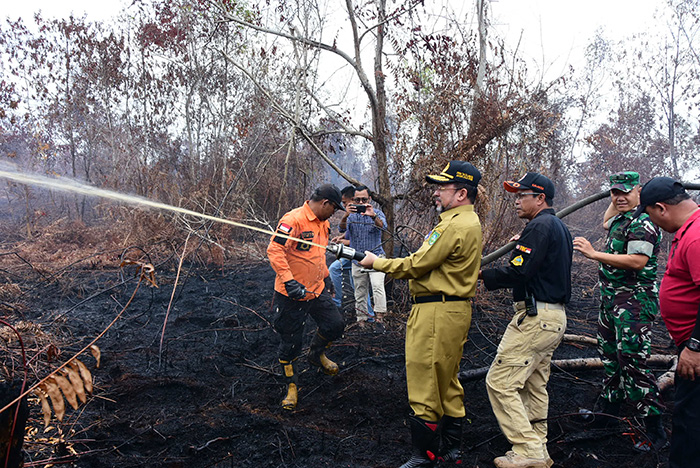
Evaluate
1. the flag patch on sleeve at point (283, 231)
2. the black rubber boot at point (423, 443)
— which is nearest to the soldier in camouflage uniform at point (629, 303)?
the black rubber boot at point (423, 443)

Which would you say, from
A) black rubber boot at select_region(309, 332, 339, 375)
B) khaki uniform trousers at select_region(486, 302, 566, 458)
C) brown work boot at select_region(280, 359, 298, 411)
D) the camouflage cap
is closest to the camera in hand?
black rubber boot at select_region(309, 332, 339, 375)

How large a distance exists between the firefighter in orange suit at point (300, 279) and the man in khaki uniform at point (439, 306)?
1.44 m

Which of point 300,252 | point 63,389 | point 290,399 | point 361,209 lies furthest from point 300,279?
point 63,389

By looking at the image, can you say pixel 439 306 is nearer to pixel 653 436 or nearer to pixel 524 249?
pixel 524 249

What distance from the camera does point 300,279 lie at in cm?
459

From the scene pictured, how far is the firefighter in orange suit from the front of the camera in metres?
4.33

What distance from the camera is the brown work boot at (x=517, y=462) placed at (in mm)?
3064

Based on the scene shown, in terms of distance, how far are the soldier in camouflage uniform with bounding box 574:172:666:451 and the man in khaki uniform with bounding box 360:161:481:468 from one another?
107 cm

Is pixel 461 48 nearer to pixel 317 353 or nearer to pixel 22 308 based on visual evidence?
pixel 317 353

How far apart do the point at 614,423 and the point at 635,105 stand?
26513 millimetres

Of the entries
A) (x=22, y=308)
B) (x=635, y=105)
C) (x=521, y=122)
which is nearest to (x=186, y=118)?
(x=22, y=308)

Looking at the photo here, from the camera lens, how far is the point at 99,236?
1448 centimetres

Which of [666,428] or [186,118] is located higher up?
[186,118]

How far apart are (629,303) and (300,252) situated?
3.23 meters
